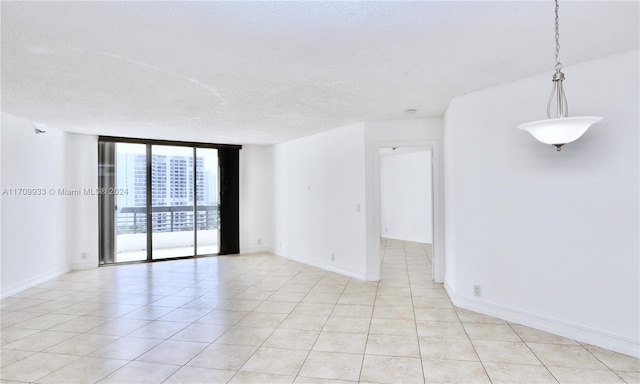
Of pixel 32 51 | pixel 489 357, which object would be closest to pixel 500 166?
pixel 489 357

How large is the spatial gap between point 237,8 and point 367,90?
6.09 feet

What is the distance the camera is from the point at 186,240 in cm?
714

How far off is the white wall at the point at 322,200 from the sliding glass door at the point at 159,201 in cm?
117

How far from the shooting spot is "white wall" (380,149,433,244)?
8758 mm

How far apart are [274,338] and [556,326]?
2.58 meters

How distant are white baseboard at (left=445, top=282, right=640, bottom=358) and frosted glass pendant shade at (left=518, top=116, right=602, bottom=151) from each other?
1.82 metres

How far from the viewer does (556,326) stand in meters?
3.06

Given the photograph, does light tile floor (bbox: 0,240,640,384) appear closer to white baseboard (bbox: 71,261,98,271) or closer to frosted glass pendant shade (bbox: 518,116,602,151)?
white baseboard (bbox: 71,261,98,271)

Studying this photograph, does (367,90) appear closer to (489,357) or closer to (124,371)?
(489,357)

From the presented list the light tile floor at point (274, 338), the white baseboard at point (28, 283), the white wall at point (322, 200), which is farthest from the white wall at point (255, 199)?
the white baseboard at point (28, 283)

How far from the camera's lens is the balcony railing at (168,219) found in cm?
636

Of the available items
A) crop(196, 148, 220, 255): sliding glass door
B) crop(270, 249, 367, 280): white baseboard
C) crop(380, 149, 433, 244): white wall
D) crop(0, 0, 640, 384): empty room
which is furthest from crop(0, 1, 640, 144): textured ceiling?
crop(380, 149, 433, 244): white wall

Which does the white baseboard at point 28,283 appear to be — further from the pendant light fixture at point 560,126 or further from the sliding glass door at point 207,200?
the pendant light fixture at point 560,126

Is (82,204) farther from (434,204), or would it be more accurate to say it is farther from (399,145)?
(434,204)
